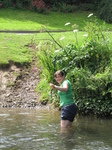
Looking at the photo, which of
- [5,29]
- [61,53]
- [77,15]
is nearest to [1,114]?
[61,53]

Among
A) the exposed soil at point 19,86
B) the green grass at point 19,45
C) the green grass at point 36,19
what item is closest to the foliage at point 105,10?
the green grass at point 36,19

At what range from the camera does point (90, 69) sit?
12102mm

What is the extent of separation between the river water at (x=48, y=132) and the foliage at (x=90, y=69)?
1.61ft

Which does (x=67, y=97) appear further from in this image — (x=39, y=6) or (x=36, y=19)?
(x=39, y=6)

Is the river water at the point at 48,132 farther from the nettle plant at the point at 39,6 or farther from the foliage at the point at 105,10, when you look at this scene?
the nettle plant at the point at 39,6

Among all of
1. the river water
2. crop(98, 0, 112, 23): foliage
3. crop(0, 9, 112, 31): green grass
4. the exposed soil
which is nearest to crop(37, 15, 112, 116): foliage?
the river water

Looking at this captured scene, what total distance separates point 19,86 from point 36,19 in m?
13.7

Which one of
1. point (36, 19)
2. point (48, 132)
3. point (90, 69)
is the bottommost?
point (48, 132)

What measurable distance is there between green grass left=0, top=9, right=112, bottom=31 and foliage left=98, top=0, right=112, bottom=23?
0.57m

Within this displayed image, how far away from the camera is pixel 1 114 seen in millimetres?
11859

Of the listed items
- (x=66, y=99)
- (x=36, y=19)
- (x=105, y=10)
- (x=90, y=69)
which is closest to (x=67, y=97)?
(x=66, y=99)

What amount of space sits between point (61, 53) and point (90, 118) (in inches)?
86.1

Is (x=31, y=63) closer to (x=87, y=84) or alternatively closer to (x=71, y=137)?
(x=87, y=84)

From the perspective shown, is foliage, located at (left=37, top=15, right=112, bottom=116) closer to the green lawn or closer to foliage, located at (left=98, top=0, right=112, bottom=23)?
the green lawn
